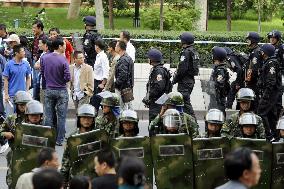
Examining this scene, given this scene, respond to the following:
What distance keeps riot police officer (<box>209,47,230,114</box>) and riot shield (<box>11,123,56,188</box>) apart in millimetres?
5184

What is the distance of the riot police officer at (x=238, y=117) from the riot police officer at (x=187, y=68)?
124 inches

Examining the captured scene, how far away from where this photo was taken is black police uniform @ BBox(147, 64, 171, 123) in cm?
1377

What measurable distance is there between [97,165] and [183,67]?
6985 mm

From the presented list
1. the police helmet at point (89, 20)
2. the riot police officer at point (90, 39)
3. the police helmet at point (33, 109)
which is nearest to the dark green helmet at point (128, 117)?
the police helmet at point (33, 109)

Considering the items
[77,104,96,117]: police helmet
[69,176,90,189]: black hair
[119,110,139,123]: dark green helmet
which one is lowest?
[69,176,90,189]: black hair

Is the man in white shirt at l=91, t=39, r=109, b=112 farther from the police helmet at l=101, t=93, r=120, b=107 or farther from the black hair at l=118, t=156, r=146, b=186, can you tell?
the black hair at l=118, t=156, r=146, b=186

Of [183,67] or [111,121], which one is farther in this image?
[183,67]

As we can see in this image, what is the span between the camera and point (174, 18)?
33.3 metres

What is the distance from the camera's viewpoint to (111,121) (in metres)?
10.8

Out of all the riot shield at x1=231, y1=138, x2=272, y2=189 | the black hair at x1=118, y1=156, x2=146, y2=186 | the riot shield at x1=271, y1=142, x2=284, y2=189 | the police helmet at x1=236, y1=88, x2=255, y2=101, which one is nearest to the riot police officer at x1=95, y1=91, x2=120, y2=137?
the riot shield at x1=231, y1=138, x2=272, y2=189

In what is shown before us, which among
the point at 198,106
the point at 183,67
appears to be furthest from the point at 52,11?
the point at 183,67

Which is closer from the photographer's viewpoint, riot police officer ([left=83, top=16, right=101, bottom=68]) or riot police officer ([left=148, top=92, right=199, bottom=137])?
riot police officer ([left=148, top=92, right=199, bottom=137])

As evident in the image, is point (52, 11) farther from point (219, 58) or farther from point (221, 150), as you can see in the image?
point (221, 150)

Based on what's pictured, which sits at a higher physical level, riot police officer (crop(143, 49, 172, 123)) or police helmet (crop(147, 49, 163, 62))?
police helmet (crop(147, 49, 163, 62))
